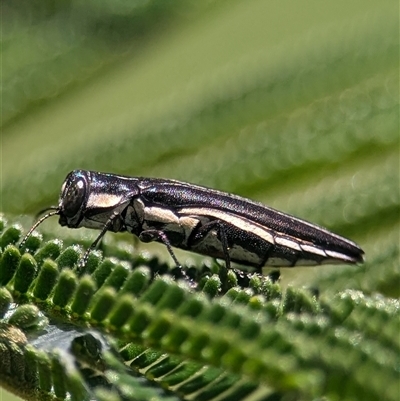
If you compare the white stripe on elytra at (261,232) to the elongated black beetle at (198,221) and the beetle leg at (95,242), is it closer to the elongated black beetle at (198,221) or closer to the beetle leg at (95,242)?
the elongated black beetle at (198,221)

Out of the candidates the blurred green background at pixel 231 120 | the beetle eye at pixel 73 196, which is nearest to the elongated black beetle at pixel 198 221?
the beetle eye at pixel 73 196

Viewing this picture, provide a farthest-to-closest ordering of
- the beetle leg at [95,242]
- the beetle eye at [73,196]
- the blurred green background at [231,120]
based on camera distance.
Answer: the blurred green background at [231,120]
the beetle eye at [73,196]
the beetle leg at [95,242]

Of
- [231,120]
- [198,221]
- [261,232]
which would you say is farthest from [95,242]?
[231,120]

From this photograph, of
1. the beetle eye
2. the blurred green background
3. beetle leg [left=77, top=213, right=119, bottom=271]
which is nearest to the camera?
beetle leg [left=77, top=213, right=119, bottom=271]

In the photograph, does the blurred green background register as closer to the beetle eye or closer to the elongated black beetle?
the elongated black beetle

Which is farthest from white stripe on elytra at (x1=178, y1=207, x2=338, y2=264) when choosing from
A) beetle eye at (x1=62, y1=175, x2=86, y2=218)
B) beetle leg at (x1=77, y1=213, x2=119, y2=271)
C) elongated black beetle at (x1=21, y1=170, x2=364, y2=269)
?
beetle eye at (x1=62, y1=175, x2=86, y2=218)

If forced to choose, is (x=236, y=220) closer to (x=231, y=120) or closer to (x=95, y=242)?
(x=95, y=242)

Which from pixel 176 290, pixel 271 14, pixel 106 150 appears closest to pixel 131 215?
pixel 106 150
